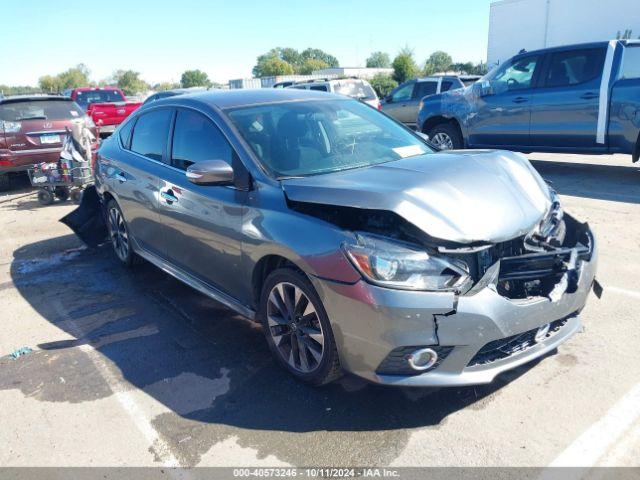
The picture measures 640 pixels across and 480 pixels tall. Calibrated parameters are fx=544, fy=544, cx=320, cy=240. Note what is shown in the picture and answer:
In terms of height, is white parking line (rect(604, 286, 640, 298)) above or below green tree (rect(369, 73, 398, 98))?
above

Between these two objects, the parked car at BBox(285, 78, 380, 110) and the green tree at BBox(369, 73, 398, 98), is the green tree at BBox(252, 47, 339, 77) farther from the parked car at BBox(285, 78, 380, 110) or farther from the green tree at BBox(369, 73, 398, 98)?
the parked car at BBox(285, 78, 380, 110)

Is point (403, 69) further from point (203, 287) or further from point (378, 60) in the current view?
point (378, 60)

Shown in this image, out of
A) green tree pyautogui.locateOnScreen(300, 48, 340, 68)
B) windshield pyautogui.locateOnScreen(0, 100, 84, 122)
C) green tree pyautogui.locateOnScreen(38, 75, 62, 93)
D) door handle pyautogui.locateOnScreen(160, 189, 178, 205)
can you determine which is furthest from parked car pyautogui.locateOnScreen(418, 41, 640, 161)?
green tree pyautogui.locateOnScreen(300, 48, 340, 68)

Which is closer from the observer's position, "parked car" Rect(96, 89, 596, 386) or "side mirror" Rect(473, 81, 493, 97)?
"parked car" Rect(96, 89, 596, 386)

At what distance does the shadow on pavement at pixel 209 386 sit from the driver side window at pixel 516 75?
7.01 meters

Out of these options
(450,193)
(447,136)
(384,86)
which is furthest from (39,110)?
(384,86)

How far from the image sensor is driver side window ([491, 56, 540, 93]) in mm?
9172

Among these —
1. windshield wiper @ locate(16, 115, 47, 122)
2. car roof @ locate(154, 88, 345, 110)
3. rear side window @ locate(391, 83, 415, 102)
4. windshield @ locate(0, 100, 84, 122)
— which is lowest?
rear side window @ locate(391, 83, 415, 102)

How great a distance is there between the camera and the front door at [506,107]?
361 inches

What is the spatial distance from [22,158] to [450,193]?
9.47m

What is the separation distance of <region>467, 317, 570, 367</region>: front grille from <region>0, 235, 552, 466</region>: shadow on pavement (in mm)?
365

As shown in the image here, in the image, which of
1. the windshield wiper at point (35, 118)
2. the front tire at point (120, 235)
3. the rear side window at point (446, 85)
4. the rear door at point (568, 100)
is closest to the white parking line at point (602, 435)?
the front tire at point (120, 235)

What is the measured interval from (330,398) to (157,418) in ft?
3.31

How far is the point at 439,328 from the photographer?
2686mm
